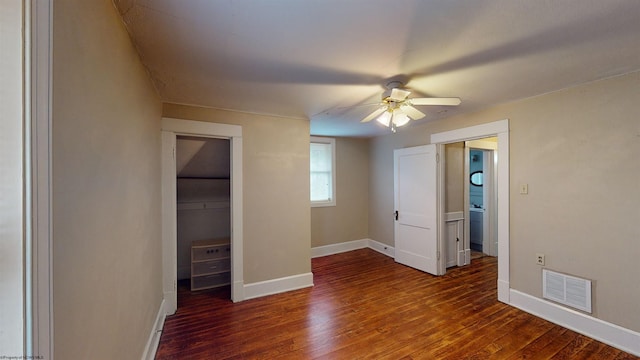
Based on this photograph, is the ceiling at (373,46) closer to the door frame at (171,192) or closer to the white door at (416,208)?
the door frame at (171,192)

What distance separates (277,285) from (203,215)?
1609 millimetres

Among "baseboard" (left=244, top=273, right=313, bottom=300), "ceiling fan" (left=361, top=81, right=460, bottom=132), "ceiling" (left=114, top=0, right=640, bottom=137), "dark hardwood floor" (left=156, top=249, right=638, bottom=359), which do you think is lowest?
"dark hardwood floor" (left=156, top=249, right=638, bottom=359)

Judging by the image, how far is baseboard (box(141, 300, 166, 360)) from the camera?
190 cm

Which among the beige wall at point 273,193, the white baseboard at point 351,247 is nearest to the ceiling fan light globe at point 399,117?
the beige wall at point 273,193

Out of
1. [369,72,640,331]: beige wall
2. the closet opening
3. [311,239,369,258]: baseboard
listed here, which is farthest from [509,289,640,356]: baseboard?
the closet opening

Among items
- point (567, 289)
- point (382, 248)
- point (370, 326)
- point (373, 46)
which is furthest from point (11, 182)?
point (382, 248)

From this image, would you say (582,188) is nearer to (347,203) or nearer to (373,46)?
(373,46)

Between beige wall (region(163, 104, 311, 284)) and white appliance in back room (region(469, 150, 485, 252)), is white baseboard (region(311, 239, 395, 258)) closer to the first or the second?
beige wall (region(163, 104, 311, 284))

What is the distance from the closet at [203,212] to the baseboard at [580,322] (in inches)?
140

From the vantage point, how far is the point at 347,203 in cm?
518

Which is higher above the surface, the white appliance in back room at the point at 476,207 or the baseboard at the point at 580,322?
the white appliance in back room at the point at 476,207

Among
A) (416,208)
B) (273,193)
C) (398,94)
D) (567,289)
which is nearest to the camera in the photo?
(398,94)

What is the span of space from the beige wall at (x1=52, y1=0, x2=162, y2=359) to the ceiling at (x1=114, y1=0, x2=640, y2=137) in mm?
342

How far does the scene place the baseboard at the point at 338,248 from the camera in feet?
15.7
